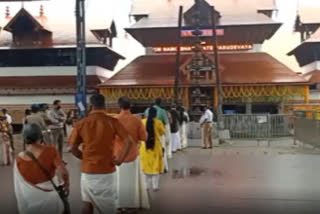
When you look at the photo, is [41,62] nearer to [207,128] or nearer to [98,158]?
[207,128]

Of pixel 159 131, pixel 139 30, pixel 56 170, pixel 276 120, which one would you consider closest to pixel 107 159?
Answer: pixel 56 170

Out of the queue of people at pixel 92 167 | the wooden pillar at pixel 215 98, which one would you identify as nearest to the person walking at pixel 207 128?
the wooden pillar at pixel 215 98

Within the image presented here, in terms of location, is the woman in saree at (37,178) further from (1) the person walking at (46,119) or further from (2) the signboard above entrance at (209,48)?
(2) the signboard above entrance at (209,48)

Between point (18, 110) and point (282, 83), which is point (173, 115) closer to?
point (282, 83)

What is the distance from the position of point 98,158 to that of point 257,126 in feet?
64.6

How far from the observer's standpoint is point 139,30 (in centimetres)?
3238

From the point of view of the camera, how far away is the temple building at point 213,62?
96.2 ft

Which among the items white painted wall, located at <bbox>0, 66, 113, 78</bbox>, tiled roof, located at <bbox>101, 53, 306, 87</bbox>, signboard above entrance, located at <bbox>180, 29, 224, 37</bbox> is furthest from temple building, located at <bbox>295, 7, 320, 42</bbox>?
white painted wall, located at <bbox>0, 66, 113, 78</bbox>

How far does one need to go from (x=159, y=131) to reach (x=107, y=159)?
383 centimetres

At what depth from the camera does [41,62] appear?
3412 cm

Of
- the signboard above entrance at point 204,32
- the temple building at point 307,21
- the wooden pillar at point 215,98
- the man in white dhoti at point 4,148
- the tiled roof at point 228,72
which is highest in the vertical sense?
the temple building at point 307,21

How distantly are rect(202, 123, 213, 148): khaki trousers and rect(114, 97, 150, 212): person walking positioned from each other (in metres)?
12.0

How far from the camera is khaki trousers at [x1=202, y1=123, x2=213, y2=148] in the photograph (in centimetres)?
1986

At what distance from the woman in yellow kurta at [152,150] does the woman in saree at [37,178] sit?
4439 mm
